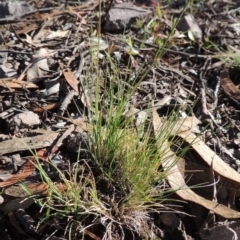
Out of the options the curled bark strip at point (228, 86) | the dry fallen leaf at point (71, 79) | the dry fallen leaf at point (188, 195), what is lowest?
the dry fallen leaf at point (188, 195)

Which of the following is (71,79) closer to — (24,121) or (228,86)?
(24,121)

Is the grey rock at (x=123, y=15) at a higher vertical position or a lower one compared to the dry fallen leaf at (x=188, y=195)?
higher

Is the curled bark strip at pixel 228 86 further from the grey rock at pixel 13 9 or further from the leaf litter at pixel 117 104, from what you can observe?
the grey rock at pixel 13 9

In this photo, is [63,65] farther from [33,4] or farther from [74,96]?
[33,4]

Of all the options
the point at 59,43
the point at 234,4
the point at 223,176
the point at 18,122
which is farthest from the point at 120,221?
the point at 234,4

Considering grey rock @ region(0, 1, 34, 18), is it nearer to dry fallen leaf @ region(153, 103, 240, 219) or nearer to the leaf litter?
the leaf litter

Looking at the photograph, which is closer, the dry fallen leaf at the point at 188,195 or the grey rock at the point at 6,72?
the dry fallen leaf at the point at 188,195

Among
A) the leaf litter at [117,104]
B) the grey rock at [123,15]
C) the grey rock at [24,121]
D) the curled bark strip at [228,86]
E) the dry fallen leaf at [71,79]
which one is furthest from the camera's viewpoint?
the grey rock at [123,15]

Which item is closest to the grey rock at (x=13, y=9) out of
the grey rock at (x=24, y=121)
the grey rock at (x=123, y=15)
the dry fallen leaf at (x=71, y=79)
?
the grey rock at (x=123, y=15)

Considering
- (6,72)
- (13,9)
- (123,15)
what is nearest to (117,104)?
(6,72)

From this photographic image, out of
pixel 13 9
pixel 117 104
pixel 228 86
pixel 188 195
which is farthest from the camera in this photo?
pixel 13 9
